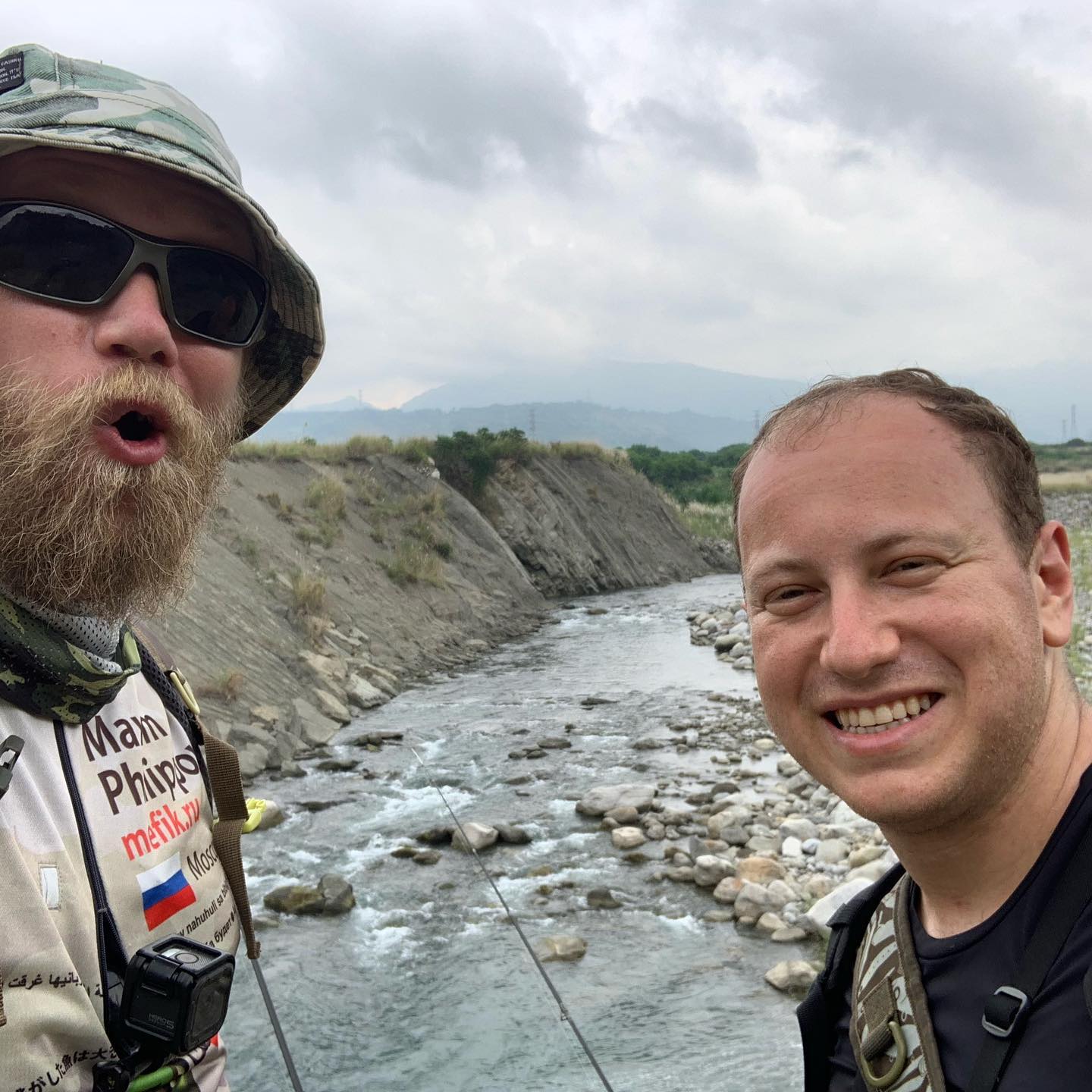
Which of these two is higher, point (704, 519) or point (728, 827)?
point (728, 827)

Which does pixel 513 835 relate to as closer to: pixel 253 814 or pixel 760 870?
pixel 760 870

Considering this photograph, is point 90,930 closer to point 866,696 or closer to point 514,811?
point 866,696

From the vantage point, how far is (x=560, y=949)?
18.8ft

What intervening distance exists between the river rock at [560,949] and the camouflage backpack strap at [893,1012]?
14.2 ft

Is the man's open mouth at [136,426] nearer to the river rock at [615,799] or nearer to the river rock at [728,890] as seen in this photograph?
the river rock at [728,890]

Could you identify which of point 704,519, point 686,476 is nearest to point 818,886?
point 704,519

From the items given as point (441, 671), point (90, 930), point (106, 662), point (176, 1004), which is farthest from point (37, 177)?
point (441, 671)

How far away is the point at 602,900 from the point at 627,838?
1.13 meters

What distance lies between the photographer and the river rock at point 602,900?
634cm

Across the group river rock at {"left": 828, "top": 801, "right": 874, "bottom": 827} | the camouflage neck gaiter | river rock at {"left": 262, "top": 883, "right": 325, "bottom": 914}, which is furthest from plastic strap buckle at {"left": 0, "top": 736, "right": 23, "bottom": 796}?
river rock at {"left": 828, "top": 801, "right": 874, "bottom": 827}

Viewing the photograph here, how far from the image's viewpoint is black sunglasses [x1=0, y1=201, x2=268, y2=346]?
1.65m

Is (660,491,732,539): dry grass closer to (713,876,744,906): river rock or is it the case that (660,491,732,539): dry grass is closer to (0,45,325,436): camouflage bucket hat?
(713,876,744,906): river rock

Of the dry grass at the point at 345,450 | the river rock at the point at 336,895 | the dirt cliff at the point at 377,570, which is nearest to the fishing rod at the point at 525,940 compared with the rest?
the river rock at the point at 336,895

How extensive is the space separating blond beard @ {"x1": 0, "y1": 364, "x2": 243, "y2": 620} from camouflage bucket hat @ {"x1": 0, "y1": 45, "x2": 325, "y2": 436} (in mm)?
385
